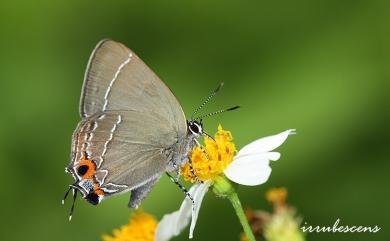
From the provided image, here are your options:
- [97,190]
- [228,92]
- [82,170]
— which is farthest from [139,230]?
[228,92]

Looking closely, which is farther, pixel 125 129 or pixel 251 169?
pixel 125 129

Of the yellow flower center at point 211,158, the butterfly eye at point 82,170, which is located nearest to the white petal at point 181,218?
the yellow flower center at point 211,158

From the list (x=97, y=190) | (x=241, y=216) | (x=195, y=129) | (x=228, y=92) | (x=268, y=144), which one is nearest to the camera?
(x=241, y=216)

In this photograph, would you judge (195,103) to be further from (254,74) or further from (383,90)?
(383,90)

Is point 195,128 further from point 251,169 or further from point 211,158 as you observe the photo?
point 251,169

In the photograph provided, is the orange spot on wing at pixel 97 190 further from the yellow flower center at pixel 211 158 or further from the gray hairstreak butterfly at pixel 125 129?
the yellow flower center at pixel 211 158
